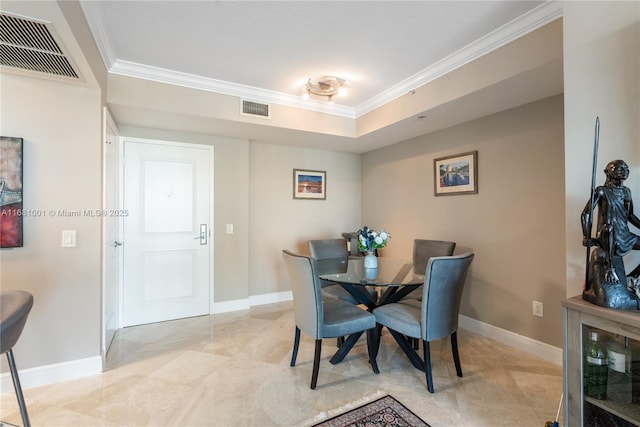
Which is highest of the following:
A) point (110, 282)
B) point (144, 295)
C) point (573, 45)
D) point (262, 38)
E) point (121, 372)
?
point (262, 38)

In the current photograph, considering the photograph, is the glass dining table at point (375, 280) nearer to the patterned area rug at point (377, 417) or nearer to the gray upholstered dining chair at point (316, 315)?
the gray upholstered dining chair at point (316, 315)

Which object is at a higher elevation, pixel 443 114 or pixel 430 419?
pixel 443 114

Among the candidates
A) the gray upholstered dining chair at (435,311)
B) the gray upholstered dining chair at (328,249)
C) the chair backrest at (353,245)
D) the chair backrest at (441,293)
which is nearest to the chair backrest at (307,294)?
the gray upholstered dining chair at (435,311)

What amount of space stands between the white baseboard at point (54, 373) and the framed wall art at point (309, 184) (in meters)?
2.83

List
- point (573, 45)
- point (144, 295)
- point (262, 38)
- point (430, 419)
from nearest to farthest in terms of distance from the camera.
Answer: point (573, 45)
point (430, 419)
point (262, 38)
point (144, 295)

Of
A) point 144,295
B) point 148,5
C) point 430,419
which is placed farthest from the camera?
point 144,295

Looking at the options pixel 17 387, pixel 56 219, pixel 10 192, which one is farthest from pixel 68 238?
pixel 17 387

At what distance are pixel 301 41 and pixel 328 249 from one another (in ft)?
6.92

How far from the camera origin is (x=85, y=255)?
2.29 m

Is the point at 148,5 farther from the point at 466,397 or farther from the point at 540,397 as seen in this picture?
the point at 540,397

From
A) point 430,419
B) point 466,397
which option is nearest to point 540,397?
point 466,397

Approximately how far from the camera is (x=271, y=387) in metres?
2.12

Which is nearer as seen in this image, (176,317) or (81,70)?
(81,70)

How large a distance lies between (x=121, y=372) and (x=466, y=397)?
100 inches
